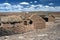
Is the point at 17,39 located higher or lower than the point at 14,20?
higher

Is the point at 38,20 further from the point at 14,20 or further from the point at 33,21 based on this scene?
the point at 14,20

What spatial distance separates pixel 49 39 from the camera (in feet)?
23.9

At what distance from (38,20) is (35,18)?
435mm

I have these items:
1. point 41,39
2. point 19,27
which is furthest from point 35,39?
point 19,27

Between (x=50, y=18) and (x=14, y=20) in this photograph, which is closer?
(x=14, y=20)

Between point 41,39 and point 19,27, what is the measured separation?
24.0ft

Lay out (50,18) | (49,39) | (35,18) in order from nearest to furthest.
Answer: (49,39) < (35,18) < (50,18)

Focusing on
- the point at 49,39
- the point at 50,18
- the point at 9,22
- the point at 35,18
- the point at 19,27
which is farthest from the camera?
the point at 50,18

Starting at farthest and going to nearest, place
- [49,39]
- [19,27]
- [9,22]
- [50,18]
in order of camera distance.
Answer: [50,18] → [9,22] → [19,27] → [49,39]

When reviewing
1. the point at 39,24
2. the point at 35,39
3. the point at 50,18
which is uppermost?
the point at 35,39

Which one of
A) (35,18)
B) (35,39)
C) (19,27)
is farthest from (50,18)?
(35,39)

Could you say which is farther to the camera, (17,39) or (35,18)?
(35,18)

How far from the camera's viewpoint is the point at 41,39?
289 inches

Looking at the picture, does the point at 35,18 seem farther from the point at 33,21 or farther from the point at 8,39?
the point at 8,39
